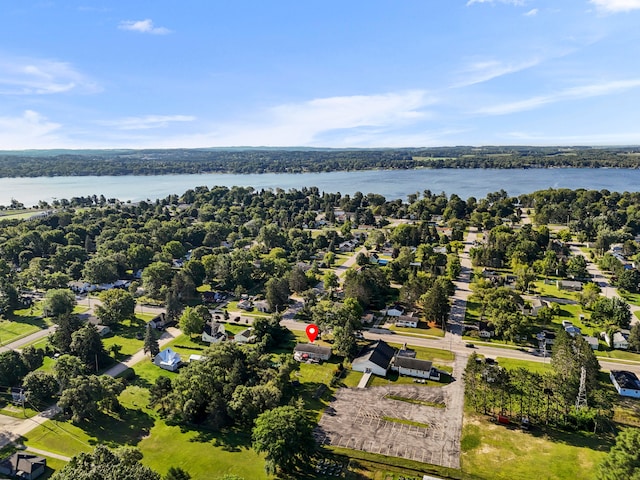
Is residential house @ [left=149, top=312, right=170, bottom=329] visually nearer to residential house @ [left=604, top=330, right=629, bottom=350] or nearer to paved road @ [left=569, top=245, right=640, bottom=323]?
residential house @ [left=604, top=330, right=629, bottom=350]

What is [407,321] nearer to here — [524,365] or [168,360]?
[524,365]

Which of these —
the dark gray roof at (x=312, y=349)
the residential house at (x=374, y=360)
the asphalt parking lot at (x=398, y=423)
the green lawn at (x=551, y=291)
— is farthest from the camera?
the green lawn at (x=551, y=291)

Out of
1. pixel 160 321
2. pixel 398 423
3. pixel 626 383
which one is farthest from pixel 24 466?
pixel 626 383

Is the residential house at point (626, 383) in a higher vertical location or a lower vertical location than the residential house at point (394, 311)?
lower

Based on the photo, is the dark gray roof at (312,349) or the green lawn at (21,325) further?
the green lawn at (21,325)

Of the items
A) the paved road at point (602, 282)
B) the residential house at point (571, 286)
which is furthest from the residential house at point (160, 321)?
the paved road at point (602, 282)

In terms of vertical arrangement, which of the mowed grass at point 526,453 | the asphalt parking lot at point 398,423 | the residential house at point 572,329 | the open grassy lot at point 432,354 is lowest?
the mowed grass at point 526,453

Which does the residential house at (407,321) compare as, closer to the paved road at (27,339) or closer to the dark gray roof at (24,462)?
the dark gray roof at (24,462)
